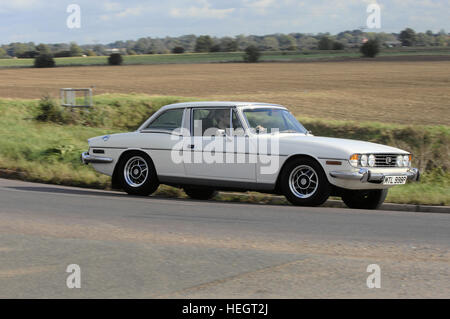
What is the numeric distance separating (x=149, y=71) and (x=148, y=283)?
70967 mm

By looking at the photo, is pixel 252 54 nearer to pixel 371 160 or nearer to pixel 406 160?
pixel 406 160

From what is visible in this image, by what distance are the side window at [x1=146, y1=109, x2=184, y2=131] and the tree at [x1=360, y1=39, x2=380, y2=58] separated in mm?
80577

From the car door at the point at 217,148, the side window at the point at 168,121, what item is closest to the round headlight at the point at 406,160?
the car door at the point at 217,148

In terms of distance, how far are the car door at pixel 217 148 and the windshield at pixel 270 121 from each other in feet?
0.87

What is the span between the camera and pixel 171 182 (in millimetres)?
11922

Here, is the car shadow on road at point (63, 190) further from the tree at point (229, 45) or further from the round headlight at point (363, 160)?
the tree at point (229, 45)

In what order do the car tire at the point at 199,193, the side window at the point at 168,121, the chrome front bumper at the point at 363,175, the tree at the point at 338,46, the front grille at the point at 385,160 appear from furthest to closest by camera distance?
the tree at the point at 338,46
the car tire at the point at 199,193
the side window at the point at 168,121
the front grille at the point at 385,160
the chrome front bumper at the point at 363,175

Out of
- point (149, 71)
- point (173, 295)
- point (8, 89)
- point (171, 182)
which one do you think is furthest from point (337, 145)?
point (149, 71)

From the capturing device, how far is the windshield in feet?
37.6

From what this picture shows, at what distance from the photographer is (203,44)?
130 metres

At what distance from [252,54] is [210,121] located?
78276 mm

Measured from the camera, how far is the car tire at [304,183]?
35.1 feet

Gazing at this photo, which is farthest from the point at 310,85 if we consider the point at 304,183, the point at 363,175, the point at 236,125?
the point at 363,175
